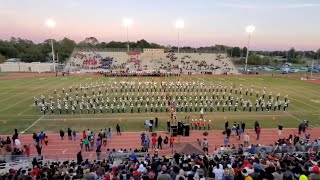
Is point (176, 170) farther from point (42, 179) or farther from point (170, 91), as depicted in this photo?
point (170, 91)

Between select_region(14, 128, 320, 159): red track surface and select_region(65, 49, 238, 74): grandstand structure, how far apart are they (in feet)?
140

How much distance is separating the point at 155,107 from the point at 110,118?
15.0 feet

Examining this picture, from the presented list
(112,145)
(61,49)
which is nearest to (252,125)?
(112,145)

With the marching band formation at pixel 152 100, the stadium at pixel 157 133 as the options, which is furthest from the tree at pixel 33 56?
the marching band formation at pixel 152 100

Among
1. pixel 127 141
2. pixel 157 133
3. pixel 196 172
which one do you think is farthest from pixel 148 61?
pixel 196 172

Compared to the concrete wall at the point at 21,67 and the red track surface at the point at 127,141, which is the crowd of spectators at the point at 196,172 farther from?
the concrete wall at the point at 21,67

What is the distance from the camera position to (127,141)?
59.8 feet

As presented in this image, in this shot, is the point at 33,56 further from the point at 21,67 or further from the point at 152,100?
the point at 152,100

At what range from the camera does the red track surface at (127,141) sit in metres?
16.3

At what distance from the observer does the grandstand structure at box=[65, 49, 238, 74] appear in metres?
64.1

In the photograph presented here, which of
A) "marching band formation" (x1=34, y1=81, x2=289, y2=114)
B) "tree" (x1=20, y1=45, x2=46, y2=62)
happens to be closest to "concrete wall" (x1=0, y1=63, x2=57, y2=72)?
"tree" (x1=20, y1=45, x2=46, y2=62)

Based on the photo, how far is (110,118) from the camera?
76.8ft

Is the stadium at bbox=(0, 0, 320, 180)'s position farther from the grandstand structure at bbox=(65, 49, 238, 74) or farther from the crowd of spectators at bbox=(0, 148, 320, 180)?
the grandstand structure at bbox=(65, 49, 238, 74)

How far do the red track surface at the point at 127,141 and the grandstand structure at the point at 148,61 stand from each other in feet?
140
